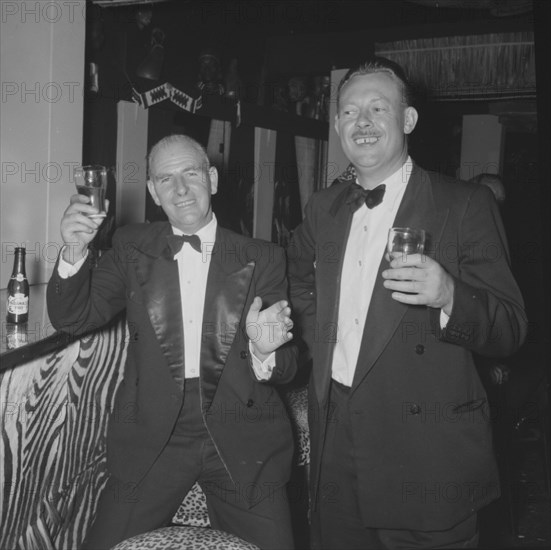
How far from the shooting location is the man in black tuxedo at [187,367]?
2.20m

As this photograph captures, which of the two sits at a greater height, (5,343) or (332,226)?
(332,226)

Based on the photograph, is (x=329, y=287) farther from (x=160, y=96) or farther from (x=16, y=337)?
(x=160, y=96)

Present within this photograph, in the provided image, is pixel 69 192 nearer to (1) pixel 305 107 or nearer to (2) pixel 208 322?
(2) pixel 208 322

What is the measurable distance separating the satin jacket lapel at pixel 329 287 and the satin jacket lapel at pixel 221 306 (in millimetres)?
267

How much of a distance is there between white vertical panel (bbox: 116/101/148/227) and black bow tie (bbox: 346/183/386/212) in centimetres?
357

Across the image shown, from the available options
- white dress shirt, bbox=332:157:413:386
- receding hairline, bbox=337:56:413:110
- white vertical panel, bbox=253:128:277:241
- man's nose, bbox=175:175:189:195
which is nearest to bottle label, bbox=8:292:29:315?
man's nose, bbox=175:175:189:195

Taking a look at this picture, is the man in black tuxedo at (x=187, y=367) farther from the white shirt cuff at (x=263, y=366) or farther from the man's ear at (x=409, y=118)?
the man's ear at (x=409, y=118)

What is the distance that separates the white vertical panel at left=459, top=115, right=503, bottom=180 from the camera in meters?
10.1

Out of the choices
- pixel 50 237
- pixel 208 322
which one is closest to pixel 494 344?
pixel 208 322

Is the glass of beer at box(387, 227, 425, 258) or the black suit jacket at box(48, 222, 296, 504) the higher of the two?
the glass of beer at box(387, 227, 425, 258)

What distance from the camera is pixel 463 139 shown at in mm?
10383

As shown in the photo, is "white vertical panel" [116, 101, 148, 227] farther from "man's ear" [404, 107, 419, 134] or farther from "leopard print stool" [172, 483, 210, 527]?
"man's ear" [404, 107, 419, 134]

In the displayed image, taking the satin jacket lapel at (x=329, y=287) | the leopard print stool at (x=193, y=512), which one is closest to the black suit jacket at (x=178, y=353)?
the satin jacket lapel at (x=329, y=287)

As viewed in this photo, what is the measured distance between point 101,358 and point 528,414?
397cm
